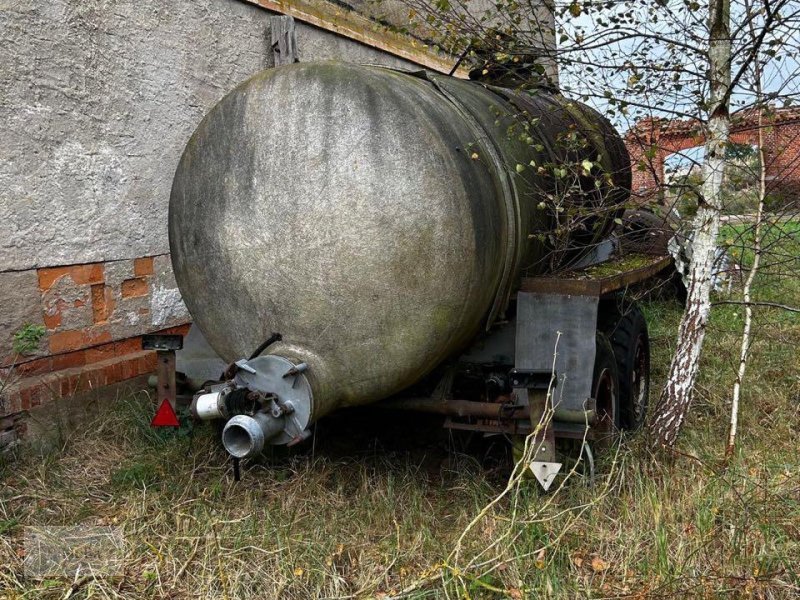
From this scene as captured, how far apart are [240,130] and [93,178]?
1.65 metres

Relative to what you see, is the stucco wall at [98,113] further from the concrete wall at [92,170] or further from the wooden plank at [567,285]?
the wooden plank at [567,285]

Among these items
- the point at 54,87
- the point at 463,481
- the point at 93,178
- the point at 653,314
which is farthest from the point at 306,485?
the point at 653,314

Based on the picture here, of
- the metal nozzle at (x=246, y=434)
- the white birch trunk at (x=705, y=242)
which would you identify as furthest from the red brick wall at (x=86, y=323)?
the white birch trunk at (x=705, y=242)

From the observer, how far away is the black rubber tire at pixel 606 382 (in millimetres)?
3886

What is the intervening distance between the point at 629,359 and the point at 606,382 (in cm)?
42

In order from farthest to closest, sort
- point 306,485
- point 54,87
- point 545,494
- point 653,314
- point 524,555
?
point 653,314 < point 54,87 < point 306,485 < point 545,494 < point 524,555

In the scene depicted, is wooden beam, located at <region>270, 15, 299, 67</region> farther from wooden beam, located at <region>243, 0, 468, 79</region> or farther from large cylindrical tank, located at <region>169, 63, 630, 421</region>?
large cylindrical tank, located at <region>169, 63, 630, 421</region>

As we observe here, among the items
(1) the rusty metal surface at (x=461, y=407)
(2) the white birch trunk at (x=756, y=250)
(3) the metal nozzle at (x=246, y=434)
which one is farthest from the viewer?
(2) the white birch trunk at (x=756, y=250)

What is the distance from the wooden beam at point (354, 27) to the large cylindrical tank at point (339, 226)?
A: 261 cm

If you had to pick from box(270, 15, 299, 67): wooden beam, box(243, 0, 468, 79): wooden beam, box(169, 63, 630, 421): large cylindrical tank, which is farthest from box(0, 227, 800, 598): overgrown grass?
box(243, 0, 468, 79): wooden beam

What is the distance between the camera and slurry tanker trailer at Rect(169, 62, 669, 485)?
9.78 feet

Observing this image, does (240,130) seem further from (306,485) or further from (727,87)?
(727,87)

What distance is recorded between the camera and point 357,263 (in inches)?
118

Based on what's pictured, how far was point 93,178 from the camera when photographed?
4.42 m
